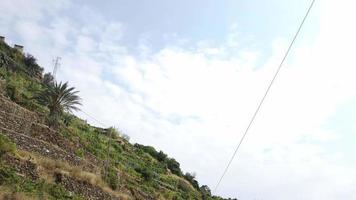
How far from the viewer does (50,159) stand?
29078 mm

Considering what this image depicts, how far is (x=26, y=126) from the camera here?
104ft

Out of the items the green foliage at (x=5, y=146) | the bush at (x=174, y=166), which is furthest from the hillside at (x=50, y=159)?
the bush at (x=174, y=166)

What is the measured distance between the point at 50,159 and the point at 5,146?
4586 mm

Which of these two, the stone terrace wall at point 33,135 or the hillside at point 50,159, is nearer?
the hillside at point 50,159

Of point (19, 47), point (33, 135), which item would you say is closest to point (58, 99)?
point (33, 135)

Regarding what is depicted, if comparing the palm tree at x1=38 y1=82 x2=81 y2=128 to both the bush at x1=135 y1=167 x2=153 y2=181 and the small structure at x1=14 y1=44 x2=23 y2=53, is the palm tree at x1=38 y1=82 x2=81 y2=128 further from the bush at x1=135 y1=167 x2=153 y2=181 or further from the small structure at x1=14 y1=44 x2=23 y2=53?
the small structure at x1=14 y1=44 x2=23 y2=53

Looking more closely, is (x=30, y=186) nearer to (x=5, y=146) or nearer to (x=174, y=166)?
(x=5, y=146)

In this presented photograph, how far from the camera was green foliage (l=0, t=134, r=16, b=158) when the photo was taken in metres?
24.4

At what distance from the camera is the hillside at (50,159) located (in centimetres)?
2462

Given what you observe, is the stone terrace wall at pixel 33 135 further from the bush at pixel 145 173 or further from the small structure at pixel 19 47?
the small structure at pixel 19 47

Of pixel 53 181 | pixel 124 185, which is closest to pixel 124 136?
pixel 124 185

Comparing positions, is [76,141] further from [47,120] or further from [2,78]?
[2,78]

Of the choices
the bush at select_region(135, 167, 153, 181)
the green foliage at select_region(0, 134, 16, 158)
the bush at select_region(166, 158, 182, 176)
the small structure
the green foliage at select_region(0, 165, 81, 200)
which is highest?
the small structure

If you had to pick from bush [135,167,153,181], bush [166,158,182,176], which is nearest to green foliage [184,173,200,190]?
bush [166,158,182,176]
